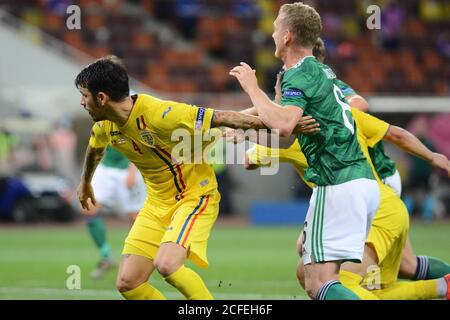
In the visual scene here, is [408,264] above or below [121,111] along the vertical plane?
below

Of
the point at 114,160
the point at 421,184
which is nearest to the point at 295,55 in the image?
the point at 114,160

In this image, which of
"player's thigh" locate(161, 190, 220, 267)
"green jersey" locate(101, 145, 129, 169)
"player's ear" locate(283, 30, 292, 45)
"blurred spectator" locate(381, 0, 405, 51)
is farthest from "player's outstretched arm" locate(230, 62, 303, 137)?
"blurred spectator" locate(381, 0, 405, 51)

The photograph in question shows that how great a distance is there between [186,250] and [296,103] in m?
1.37

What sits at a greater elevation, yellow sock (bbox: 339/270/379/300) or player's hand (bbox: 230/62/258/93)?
player's hand (bbox: 230/62/258/93)

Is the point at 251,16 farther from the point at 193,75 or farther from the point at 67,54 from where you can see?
the point at 67,54

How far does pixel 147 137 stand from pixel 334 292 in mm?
1761

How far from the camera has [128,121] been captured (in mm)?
6773

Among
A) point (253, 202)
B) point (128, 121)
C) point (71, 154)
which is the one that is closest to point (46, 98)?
point (71, 154)

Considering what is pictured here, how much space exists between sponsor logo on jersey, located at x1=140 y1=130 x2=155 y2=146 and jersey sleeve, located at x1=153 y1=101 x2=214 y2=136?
87 millimetres

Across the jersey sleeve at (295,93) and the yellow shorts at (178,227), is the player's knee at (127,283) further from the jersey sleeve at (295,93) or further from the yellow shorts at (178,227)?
the jersey sleeve at (295,93)

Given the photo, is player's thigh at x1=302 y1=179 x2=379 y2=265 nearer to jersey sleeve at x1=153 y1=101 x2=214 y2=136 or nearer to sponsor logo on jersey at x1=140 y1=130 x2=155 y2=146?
jersey sleeve at x1=153 y1=101 x2=214 y2=136

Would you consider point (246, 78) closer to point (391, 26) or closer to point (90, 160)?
point (90, 160)

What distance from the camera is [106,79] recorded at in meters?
6.66

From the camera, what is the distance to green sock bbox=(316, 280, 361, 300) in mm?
5922
